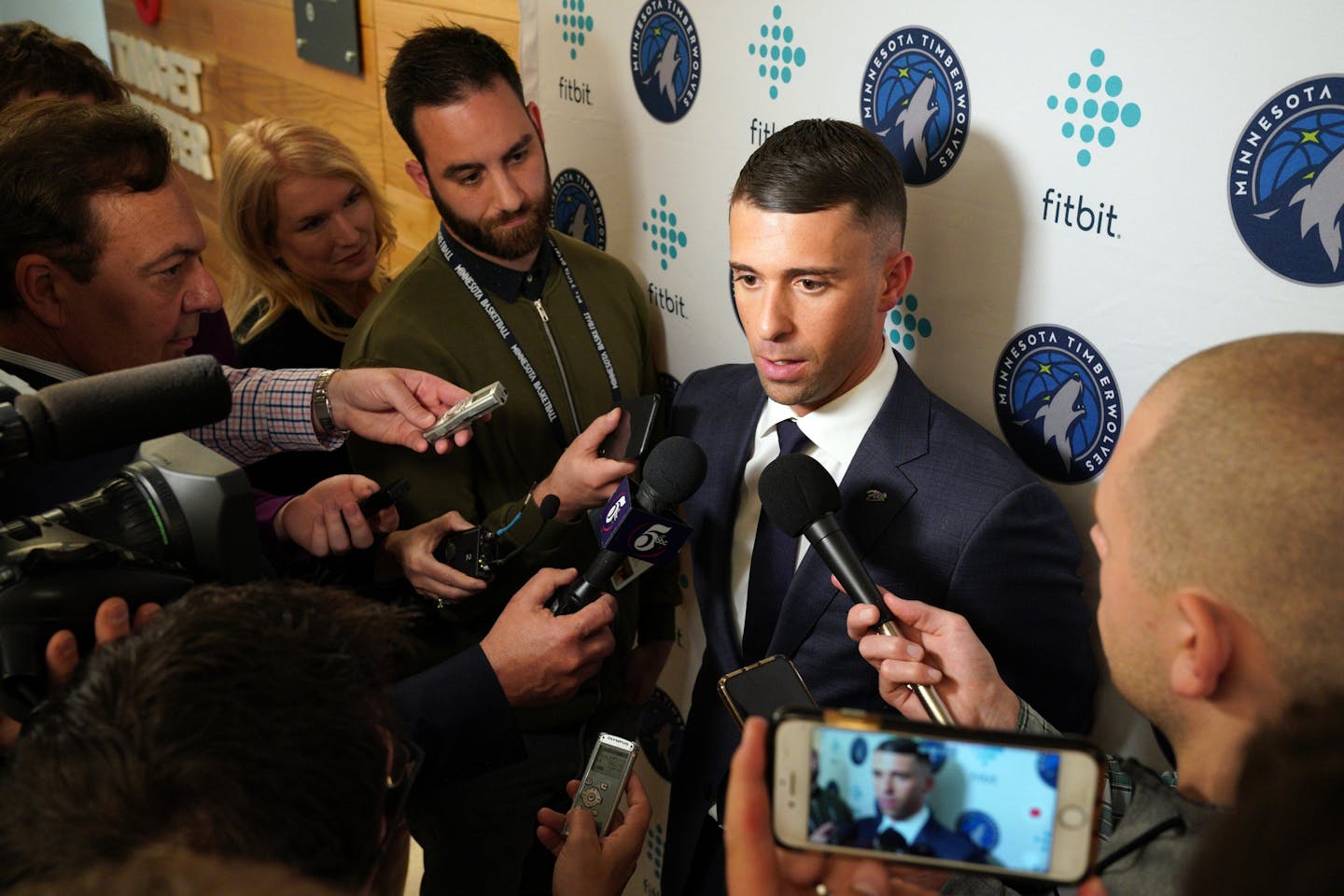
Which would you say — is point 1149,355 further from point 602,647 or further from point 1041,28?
point 602,647

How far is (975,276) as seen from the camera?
4.83ft

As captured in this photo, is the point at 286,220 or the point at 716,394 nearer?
the point at 716,394

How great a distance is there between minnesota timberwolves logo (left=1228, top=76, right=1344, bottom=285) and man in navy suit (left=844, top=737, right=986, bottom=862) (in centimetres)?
79

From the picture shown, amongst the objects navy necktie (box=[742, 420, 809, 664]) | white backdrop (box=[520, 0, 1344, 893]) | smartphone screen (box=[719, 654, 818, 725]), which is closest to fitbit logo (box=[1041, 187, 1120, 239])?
white backdrop (box=[520, 0, 1344, 893])

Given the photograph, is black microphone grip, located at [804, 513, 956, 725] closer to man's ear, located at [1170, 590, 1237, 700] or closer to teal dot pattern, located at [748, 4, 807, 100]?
man's ear, located at [1170, 590, 1237, 700]

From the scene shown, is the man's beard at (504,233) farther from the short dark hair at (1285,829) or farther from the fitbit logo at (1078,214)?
the short dark hair at (1285,829)

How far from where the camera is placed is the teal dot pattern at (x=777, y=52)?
1.65 m

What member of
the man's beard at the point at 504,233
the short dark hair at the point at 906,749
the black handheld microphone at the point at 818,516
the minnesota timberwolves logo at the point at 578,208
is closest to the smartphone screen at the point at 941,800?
the short dark hair at the point at 906,749

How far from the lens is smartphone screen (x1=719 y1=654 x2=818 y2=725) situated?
46.3 inches

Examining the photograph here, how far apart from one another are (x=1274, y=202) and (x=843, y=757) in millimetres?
848

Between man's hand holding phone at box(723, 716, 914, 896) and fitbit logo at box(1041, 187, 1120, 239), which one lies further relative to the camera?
fitbit logo at box(1041, 187, 1120, 239)

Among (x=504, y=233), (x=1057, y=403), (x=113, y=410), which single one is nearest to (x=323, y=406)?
(x=504, y=233)

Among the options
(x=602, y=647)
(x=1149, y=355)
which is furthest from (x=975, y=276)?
(x=602, y=647)

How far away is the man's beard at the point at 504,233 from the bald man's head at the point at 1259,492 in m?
1.26
